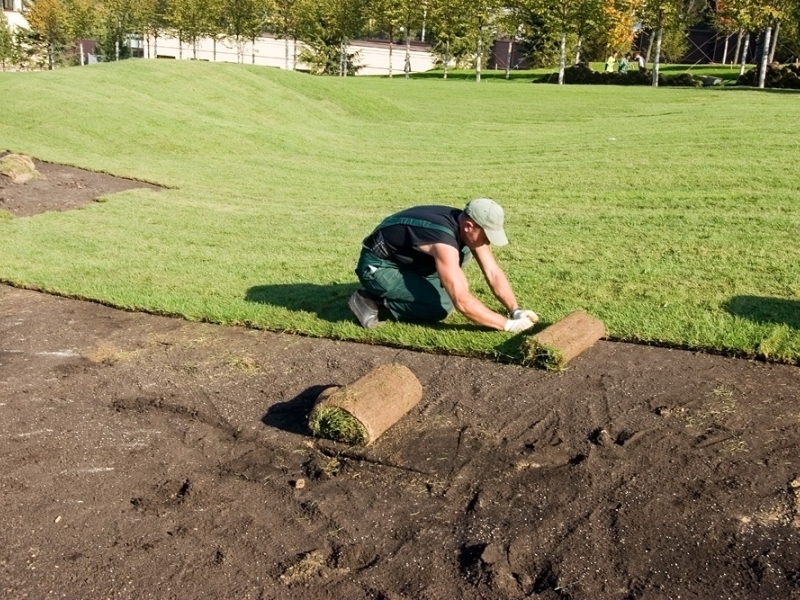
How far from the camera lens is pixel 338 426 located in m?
4.27

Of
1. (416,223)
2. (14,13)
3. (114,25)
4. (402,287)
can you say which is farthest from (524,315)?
(14,13)

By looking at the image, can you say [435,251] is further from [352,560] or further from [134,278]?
[134,278]

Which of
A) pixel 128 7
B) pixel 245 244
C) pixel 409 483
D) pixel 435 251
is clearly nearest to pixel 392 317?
pixel 435 251

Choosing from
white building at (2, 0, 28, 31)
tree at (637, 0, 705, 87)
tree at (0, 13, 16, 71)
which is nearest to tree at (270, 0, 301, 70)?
tree at (0, 13, 16, 71)

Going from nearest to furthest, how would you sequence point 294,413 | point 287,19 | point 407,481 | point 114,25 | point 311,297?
point 407,481, point 294,413, point 311,297, point 287,19, point 114,25

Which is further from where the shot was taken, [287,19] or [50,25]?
[287,19]

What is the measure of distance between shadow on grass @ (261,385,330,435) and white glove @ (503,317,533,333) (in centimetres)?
148

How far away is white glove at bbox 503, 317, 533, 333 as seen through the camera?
5.64 m

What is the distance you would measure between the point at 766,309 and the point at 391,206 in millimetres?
6450

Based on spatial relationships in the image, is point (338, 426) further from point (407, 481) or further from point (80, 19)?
point (80, 19)

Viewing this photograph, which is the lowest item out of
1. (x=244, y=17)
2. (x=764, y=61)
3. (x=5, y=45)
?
(x=5, y=45)

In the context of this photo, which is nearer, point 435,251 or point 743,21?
point 435,251

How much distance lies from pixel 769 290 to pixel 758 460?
120 inches

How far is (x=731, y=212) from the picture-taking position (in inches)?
371
